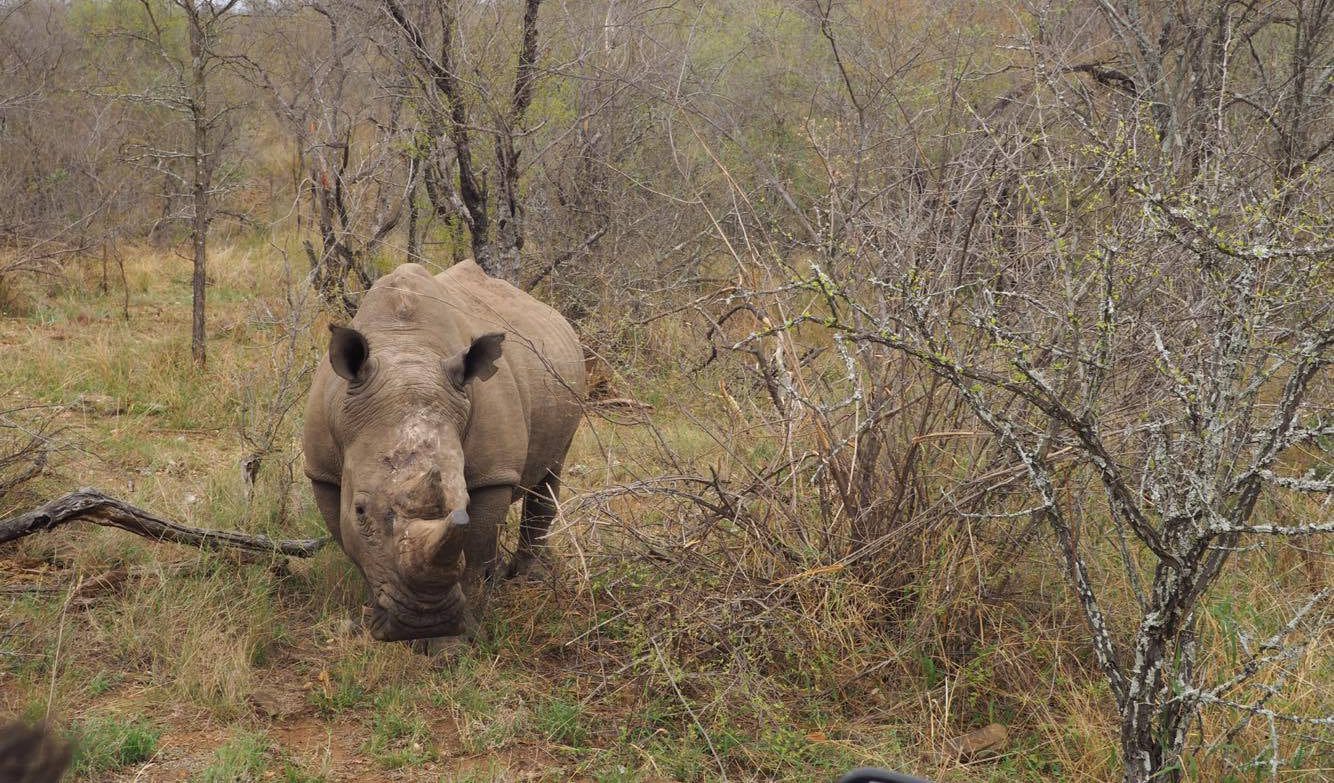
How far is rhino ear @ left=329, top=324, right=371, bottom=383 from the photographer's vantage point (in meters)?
4.82

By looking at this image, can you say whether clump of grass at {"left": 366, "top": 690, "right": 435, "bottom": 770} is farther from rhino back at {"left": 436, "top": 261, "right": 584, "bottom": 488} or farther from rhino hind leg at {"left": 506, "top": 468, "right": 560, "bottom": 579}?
rhino hind leg at {"left": 506, "top": 468, "right": 560, "bottom": 579}

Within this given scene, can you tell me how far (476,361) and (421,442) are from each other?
463 mm

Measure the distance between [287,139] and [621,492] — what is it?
55.1ft

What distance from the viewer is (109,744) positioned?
165 inches

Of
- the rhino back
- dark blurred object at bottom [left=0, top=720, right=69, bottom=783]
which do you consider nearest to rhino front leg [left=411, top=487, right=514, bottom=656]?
the rhino back

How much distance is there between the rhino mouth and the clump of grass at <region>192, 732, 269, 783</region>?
0.63 meters

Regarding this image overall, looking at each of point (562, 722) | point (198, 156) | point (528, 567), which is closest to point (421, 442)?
point (562, 722)

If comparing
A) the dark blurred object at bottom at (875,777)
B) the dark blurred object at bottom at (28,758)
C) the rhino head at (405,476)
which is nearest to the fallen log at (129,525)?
the rhino head at (405,476)

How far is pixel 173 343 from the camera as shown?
967 centimetres

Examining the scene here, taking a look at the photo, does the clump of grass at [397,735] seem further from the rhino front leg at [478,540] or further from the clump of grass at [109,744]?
the clump of grass at [109,744]

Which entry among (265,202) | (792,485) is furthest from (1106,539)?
(265,202)

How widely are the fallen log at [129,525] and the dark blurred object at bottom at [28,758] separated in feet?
14.3

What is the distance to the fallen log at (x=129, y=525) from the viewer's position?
200 inches

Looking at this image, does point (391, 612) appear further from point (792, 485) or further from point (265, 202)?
point (265, 202)
